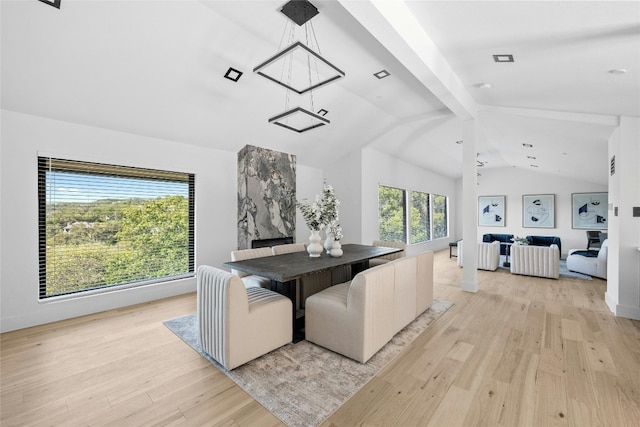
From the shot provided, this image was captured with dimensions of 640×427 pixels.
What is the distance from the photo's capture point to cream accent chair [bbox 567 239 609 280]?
216 inches

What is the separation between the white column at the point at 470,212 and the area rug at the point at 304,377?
2305mm

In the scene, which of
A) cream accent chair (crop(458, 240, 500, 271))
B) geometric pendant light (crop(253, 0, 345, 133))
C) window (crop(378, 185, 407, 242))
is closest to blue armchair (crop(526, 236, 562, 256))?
cream accent chair (crop(458, 240, 500, 271))

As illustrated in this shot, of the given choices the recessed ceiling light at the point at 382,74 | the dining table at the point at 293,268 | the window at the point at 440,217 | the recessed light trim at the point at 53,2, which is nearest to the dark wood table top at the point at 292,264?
the dining table at the point at 293,268

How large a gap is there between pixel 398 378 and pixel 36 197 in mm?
4218

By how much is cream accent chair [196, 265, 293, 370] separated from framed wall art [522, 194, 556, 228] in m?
9.94

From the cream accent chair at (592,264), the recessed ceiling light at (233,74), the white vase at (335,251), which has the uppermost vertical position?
the recessed ceiling light at (233,74)

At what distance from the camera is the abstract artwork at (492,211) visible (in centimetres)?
1001

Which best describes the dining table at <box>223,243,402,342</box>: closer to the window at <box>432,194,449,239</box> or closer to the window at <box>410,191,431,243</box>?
the window at <box>410,191,431,243</box>

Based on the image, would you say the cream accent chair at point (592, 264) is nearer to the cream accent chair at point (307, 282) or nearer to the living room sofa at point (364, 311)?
the living room sofa at point (364, 311)

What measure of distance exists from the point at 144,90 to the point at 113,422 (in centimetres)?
324

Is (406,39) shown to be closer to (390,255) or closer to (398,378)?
(398,378)

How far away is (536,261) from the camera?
18.7 feet

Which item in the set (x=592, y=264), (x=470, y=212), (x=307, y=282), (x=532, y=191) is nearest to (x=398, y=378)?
(x=307, y=282)

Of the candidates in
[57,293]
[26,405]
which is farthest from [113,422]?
[57,293]
